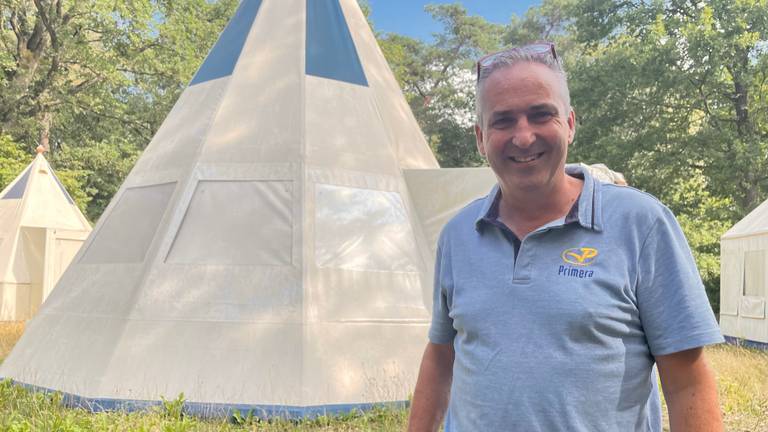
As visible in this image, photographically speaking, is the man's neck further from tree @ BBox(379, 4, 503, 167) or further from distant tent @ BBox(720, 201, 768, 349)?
tree @ BBox(379, 4, 503, 167)

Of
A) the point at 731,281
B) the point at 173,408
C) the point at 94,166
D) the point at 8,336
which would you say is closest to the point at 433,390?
the point at 173,408

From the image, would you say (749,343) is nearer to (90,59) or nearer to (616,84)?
(616,84)

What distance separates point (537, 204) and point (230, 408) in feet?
14.7

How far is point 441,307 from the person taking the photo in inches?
75.3

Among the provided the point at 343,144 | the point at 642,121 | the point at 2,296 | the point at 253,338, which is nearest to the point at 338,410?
the point at 253,338

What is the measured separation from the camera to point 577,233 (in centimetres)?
156

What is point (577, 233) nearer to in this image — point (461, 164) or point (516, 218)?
point (516, 218)

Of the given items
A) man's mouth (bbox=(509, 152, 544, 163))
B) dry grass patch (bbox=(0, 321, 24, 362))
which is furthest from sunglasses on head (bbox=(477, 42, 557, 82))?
dry grass patch (bbox=(0, 321, 24, 362))

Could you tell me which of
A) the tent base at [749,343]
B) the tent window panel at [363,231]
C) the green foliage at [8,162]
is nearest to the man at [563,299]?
the tent window panel at [363,231]

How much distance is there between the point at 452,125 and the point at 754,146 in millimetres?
15378

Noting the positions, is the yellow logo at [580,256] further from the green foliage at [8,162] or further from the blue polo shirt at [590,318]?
the green foliage at [8,162]

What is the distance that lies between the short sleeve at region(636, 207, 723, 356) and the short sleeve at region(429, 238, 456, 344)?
20.9 inches

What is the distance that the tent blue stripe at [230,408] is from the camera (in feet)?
18.0

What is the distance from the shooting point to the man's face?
5.43ft
